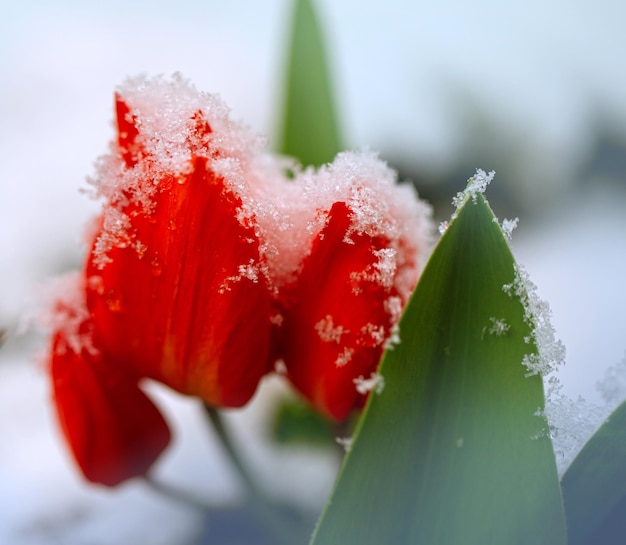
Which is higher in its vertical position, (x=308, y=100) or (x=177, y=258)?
(x=308, y=100)

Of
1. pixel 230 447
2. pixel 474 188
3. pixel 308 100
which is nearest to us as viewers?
pixel 474 188

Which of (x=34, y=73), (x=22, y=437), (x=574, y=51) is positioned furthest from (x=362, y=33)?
(x=22, y=437)

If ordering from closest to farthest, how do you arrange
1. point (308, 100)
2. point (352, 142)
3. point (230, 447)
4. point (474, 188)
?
point (474, 188) < point (230, 447) < point (308, 100) < point (352, 142)

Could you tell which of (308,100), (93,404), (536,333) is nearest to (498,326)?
(536,333)

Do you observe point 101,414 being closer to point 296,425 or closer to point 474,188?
point 474,188

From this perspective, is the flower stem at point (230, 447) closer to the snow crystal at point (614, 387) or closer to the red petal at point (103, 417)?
the red petal at point (103, 417)

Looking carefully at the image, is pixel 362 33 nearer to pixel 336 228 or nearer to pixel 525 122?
pixel 525 122

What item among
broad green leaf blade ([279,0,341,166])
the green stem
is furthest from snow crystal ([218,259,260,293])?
broad green leaf blade ([279,0,341,166])

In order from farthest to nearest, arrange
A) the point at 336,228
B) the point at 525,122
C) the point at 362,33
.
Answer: the point at 362,33
the point at 525,122
the point at 336,228
